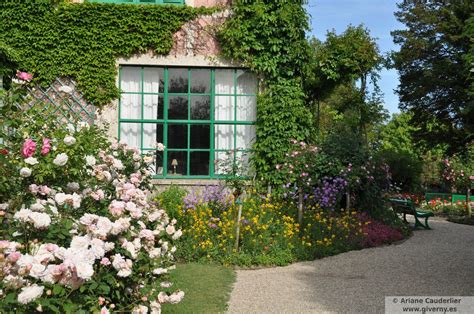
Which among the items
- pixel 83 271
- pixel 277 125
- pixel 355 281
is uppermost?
pixel 277 125

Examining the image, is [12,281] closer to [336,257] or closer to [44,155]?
[44,155]

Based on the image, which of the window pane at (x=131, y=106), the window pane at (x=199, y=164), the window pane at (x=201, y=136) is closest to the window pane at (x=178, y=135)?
the window pane at (x=201, y=136)

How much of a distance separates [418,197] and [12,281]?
1791cm

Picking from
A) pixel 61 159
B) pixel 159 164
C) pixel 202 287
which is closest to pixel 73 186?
pixel 61 159

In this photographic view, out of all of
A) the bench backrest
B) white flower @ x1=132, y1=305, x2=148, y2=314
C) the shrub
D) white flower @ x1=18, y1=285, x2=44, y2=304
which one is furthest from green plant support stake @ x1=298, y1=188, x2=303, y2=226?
white flower @ x1=18, y1=285, x2=44, y2=304

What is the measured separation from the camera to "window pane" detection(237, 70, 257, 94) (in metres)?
9.75

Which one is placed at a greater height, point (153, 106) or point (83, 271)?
point (153, 106)

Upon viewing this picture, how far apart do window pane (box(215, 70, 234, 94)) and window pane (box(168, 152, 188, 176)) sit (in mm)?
1448

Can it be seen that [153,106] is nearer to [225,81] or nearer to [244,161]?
[225,81]

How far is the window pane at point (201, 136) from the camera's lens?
966cm

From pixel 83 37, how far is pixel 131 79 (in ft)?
3.79

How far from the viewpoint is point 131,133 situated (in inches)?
378

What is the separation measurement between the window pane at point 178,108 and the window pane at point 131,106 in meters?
0.60

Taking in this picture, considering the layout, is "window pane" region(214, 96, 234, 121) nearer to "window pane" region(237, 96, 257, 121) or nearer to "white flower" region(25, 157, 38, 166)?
"window pane" region(237, 96, 257, 121)
